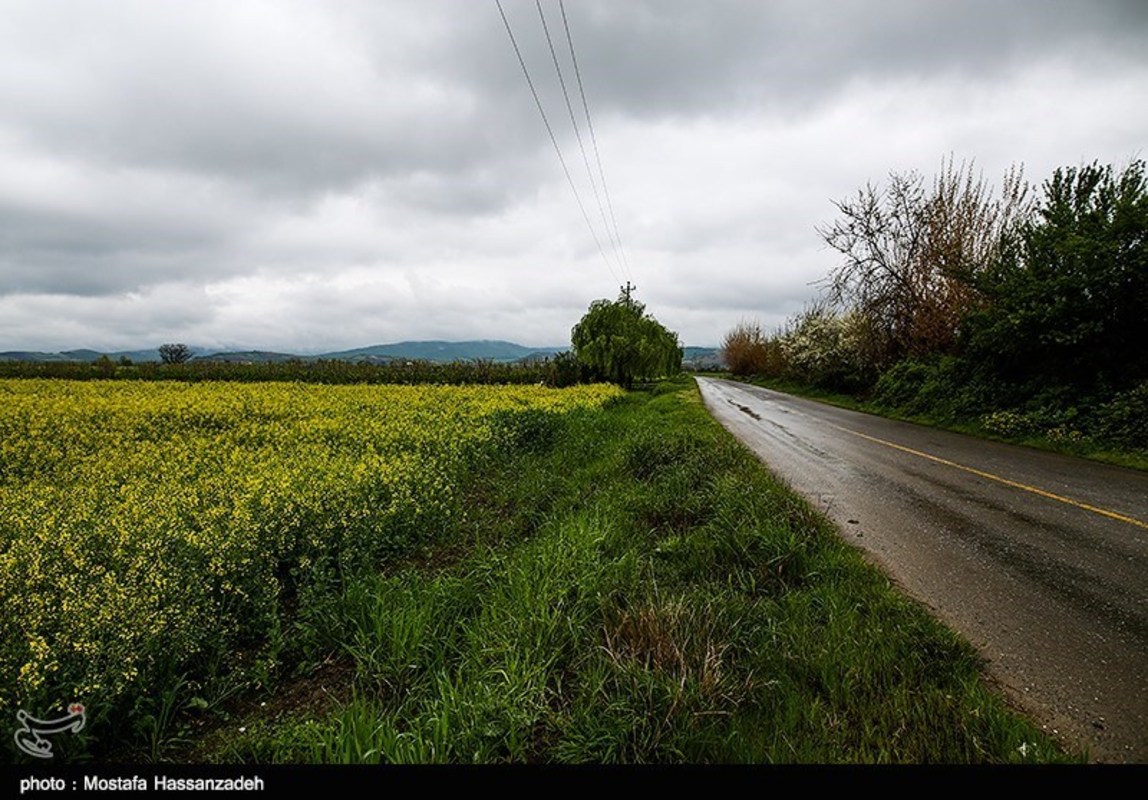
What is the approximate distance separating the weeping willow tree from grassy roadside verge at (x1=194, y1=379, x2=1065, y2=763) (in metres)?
25.0

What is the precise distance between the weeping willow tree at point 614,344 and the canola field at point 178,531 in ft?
66.3

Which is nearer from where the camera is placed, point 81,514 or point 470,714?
point 470,714

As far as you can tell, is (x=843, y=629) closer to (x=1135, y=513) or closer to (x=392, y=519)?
(x=392, y=519)

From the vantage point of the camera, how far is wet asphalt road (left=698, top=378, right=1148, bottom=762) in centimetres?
304

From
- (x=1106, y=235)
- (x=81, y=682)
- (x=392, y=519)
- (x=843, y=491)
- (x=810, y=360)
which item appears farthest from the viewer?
(x=810, y=360)

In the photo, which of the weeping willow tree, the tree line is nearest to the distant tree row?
the weeping willow tree

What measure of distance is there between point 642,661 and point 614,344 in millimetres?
27750

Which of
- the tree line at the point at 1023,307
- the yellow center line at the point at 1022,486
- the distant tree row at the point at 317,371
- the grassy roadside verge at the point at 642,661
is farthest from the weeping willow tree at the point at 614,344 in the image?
the grassy roadside verge at the point at 642,661

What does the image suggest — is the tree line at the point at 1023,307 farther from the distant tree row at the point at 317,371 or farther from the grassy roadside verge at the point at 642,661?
the distant tree row at the point at 317,371

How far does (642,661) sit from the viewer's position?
318cm

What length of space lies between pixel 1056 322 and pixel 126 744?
18699 millimetres

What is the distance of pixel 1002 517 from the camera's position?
6.40 m

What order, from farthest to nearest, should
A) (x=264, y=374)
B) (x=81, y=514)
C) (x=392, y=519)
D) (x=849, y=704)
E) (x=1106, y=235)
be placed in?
1. (x=264, y=374)
2. (x=1106, y=235)
3. (x=392, y=519)
4. (x=81, y=514)
5. (x=849, y=704)

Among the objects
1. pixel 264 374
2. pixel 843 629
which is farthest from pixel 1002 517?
pixel 264 374
